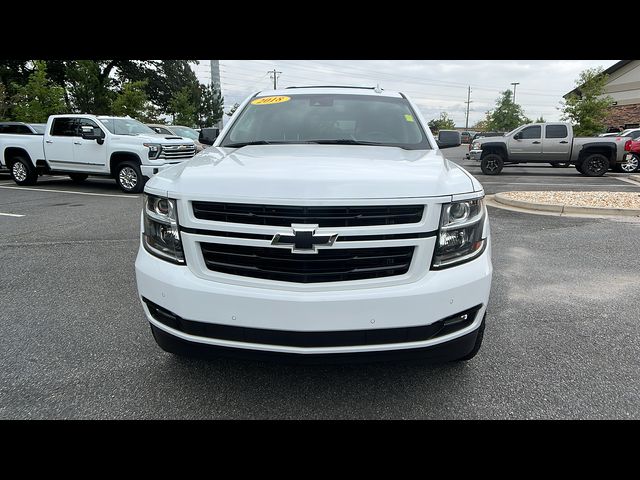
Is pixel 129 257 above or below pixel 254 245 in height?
below

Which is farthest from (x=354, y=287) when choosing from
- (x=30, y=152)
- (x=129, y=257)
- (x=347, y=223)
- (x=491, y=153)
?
(x=491, y=153)

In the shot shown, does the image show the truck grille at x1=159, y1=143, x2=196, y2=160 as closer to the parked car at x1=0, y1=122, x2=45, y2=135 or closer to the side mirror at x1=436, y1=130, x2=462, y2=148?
the parked car at x1=0, y1=122, x2=45, y2=135

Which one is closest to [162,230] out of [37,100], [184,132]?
[184,132]

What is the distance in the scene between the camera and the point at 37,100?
20.4 meters

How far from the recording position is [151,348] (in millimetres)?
3090

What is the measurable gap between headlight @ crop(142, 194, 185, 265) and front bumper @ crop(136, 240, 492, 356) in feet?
0.37

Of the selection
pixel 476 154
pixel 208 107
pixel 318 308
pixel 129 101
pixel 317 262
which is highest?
pixel 208 107

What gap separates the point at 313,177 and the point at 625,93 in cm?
4709

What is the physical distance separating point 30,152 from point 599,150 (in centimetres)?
1884

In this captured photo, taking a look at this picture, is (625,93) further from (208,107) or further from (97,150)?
(97,150)

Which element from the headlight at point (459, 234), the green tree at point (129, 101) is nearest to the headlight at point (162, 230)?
the headlight at point (459, 234)

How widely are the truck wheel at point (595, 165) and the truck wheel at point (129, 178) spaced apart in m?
15.2
